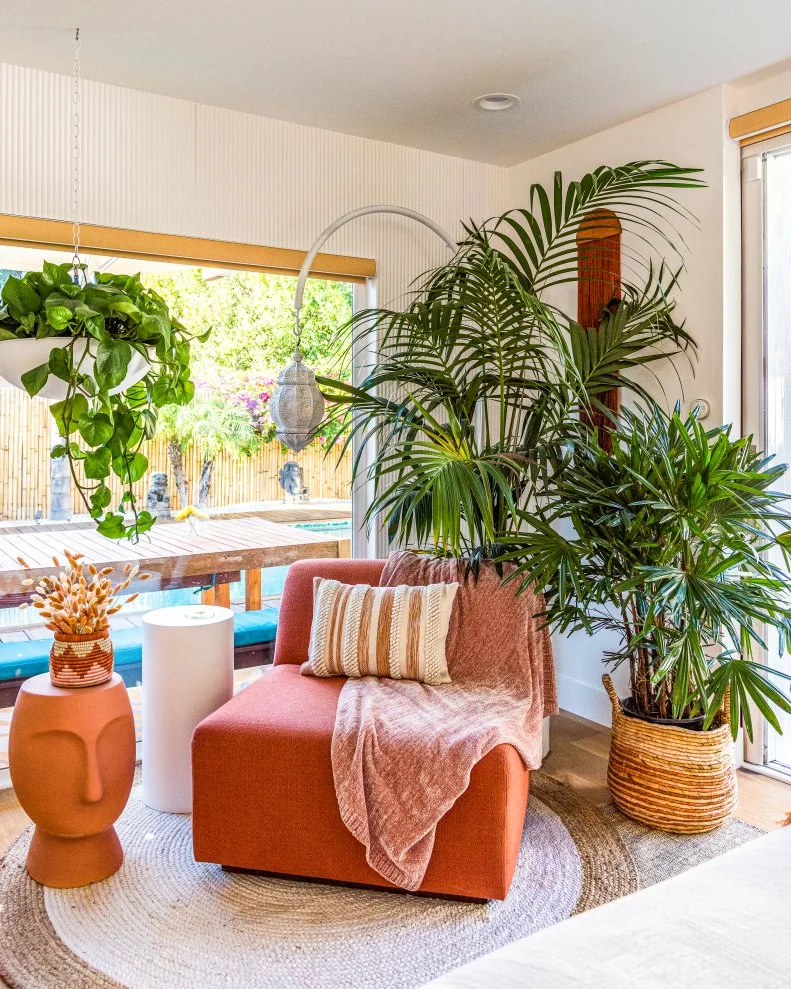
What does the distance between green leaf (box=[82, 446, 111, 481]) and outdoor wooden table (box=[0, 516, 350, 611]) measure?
129cm

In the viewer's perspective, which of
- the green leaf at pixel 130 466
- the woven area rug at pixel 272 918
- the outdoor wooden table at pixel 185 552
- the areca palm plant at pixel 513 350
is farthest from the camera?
the outdoor wooden table at pixel 185 552

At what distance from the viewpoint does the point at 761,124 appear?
2867mm

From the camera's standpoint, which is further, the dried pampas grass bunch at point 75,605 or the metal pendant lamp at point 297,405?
the metal pendant lamp at point 297,405

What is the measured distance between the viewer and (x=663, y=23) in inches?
98.2

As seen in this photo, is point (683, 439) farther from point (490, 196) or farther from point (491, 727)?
point (490, 196)

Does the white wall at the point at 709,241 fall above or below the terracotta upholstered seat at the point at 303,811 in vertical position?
above

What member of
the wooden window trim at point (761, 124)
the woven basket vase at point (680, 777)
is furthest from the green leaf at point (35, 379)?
the wooden window trim at point (761, 124)

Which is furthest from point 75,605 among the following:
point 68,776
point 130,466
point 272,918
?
point 272,918

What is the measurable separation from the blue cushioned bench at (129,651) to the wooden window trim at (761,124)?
2.53m

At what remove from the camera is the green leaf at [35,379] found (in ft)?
4.81

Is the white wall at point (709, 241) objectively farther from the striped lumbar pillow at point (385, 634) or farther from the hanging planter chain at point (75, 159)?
the hanging planter chain at point (75, 159)

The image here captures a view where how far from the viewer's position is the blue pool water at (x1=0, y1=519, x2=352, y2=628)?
2.87m

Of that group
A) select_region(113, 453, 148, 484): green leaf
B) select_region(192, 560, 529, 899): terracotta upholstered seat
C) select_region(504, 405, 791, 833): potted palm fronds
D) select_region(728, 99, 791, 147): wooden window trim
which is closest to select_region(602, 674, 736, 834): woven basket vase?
select_region(504, 405, 791, 833): potted palm fronds

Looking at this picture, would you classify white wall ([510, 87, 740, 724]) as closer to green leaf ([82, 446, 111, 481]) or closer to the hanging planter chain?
the hanging planter chain
